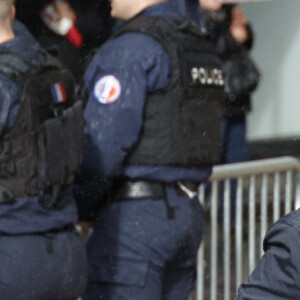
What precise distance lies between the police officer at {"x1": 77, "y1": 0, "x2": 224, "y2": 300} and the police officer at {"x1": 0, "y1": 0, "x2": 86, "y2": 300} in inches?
6.4

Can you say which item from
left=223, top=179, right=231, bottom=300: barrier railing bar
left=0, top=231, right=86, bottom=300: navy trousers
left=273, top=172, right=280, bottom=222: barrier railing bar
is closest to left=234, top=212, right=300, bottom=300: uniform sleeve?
left=0, top=231, right=86, bottom=300: navy trousers

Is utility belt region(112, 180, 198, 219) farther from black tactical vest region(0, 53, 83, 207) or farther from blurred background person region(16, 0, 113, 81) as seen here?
blurred background person region(16, 0, 113, 81)

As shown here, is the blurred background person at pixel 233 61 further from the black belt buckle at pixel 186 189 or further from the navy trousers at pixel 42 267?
the navy trousers at pixel 42 267

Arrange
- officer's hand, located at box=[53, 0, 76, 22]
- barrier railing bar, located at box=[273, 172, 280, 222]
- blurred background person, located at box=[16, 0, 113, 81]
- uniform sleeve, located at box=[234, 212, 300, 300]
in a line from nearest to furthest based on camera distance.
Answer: uniform sleeve, located at box=[234, 212, 300, 300], barrier railing bar, located at box=[273, 172, 280, 222], officer's hand, located at box=[53, 0, 76, 22], blurred background person, located at box=[16, 0, 113, 81]

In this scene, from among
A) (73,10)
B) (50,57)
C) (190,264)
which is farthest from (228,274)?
(73,10)

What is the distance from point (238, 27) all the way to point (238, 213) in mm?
2154

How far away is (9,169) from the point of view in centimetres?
350

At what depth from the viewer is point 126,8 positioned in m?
3.94

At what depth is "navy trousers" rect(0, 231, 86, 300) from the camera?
11.4 feet

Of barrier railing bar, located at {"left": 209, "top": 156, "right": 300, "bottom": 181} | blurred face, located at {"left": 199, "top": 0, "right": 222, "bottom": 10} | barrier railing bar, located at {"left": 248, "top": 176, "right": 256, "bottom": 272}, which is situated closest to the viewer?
barrier railing bar, located at {"left": 209, "top": 156, "right": 300, "bottom": 181}

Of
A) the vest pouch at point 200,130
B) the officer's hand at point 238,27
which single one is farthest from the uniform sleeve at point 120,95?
the officer's hand at point 238,27

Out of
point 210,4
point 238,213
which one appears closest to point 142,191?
point 238,213

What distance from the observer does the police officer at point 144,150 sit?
3783 millimetres

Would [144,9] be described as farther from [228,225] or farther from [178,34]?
[228,225]
